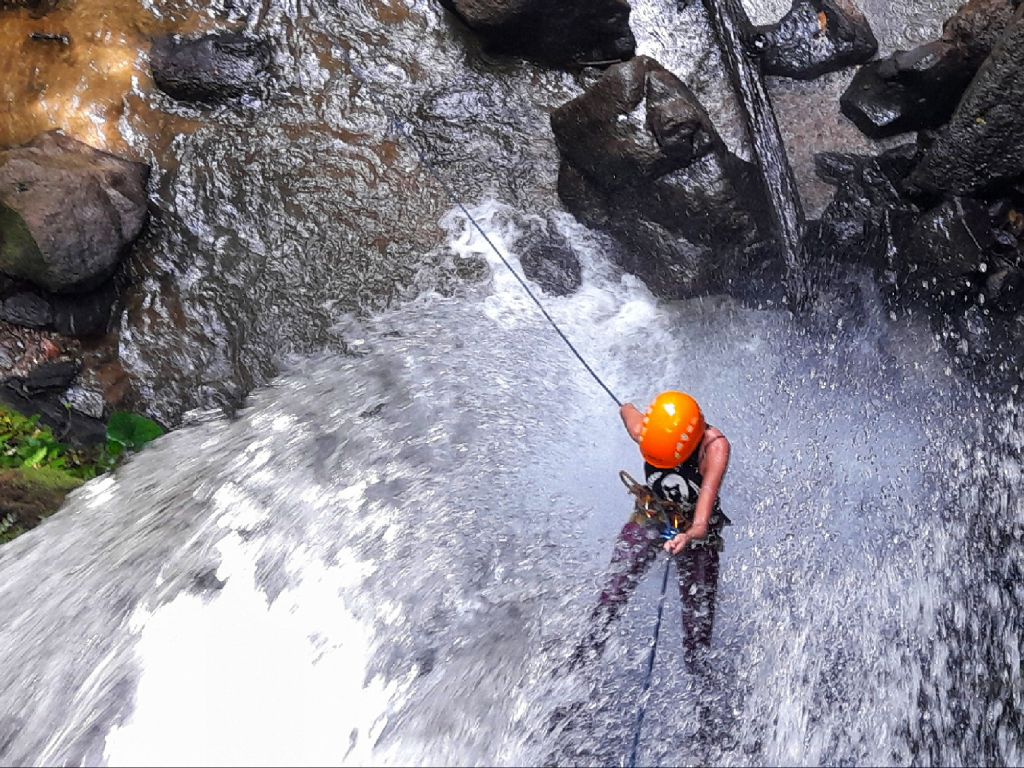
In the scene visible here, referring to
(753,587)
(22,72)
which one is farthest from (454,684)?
(22,72)

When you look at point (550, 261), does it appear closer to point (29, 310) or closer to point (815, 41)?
point (815, 41)

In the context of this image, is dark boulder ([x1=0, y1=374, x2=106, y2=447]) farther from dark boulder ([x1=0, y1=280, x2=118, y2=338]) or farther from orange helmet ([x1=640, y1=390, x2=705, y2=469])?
orange helmet ([x1=640, y1=390, x2=705, y2=469])

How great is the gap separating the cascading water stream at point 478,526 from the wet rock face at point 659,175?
0.79 ft

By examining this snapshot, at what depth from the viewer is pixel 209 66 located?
5867mm

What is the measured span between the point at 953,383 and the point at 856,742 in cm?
240

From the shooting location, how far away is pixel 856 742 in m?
3.74

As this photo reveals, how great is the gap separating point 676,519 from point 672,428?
57 cm

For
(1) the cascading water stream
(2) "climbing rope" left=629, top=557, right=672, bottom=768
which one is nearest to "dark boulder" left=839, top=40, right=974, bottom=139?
(1) the cascading water stream

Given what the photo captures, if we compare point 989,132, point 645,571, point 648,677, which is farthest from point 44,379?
point 989,132

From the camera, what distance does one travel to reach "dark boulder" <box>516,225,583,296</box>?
17.8ft

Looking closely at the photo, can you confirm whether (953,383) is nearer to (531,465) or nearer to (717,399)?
(717,399)

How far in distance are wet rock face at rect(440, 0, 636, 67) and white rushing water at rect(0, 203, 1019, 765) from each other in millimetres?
1761

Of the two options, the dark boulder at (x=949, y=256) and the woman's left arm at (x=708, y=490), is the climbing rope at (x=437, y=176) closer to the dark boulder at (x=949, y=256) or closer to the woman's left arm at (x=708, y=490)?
the woman's left arm at (x=708, y=490)

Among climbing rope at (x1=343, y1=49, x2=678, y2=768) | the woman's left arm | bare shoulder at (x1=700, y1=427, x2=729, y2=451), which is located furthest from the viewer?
climbing rope at (x1=343, y1=49, x2=678, y2=768)
